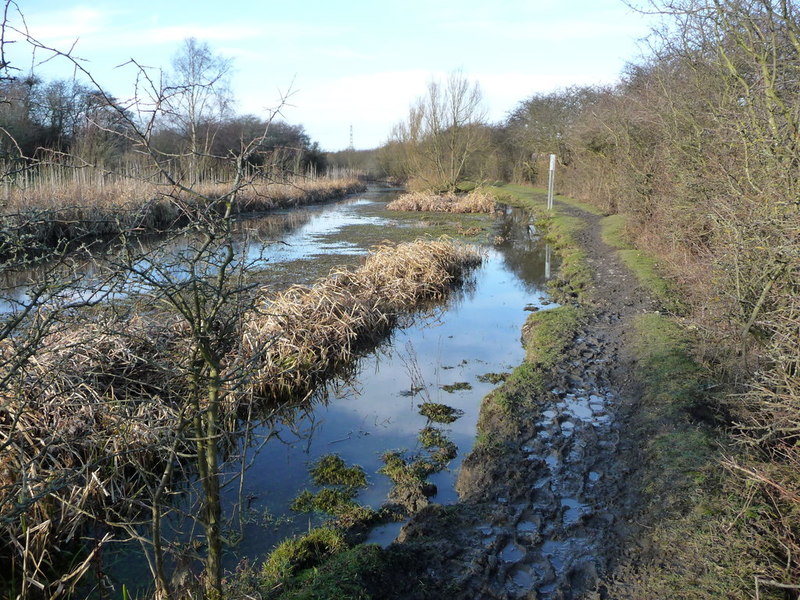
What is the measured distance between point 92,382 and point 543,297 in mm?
8840

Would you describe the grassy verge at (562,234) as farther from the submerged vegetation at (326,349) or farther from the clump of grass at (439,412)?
the clump of grass at (439,412)

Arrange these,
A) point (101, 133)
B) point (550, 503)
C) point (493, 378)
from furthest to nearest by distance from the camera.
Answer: point (101, 133)
point (493, 378)
point (550, 503)

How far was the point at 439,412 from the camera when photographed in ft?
22.8

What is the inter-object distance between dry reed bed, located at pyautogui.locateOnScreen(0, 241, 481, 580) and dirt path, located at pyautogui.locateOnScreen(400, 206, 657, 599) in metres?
1.69

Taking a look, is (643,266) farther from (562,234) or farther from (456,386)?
(456,386)

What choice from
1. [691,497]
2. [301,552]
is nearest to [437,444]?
[301,552]

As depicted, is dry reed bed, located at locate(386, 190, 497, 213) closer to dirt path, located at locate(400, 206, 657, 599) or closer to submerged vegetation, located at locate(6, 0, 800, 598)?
submerged vegetation, located at locate(6, 0, 800, 598)

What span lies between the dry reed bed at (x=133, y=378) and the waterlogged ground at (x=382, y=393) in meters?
0.47

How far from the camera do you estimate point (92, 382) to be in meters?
5.82

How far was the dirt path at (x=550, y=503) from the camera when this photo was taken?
3947mm

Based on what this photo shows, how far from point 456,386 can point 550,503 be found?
3.00 m

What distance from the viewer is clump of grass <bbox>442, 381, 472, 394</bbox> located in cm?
767

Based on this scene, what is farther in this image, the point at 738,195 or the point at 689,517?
the point at 738,195

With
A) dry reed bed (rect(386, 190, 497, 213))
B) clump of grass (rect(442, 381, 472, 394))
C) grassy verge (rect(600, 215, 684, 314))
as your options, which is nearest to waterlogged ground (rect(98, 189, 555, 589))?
clump of grass (rect(442, 381, 472, 394))
